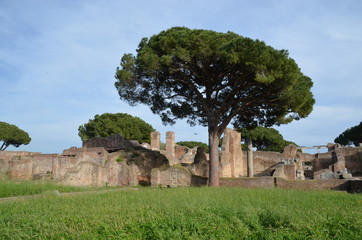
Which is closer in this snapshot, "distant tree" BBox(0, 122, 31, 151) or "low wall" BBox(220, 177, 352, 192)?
"low wall" BBox(220, 177, 352, 192)

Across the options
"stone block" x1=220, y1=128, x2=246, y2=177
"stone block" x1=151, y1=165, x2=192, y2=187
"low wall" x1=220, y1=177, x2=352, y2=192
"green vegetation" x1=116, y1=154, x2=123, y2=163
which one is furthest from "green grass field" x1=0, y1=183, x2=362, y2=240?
"stone block" x1=220, y1=128, x2=246, y2=177

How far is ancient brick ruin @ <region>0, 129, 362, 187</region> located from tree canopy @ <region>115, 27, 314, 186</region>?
2.58 meters

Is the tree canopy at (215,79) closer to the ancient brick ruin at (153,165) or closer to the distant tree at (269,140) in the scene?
the ancient brick ruin at (153,165)

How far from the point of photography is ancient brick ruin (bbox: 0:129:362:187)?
16.9 metres

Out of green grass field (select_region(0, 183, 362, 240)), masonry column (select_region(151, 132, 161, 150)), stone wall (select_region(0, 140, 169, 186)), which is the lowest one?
green grass field (select_region(0, 183, 362, 240))

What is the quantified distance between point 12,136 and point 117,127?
41.7 ft

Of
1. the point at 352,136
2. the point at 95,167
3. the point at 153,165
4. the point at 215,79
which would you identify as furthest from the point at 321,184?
the point at 352,136

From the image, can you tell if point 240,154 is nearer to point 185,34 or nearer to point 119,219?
point 185,34

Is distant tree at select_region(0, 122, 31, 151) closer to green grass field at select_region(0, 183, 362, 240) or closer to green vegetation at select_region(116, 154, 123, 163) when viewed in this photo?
green vegetation at select_region(116, 154, 123, 163)

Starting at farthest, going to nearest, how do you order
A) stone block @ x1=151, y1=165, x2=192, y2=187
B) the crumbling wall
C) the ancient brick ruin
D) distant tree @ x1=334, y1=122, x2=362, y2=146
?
distant tree @ x1=334, y1=122, x2=362, y2=146 → the crumbling wall → the ancient brick ruin → stone block @ x1=151, y1=165, x2=192, y2=187

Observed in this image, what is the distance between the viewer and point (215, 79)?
16734 mm

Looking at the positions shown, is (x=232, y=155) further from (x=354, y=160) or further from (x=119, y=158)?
(x=119, y=158)

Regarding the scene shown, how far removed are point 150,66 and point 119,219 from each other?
35.0 feet

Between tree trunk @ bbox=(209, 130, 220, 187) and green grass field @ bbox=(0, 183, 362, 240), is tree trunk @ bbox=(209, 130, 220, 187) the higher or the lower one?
the higher one
